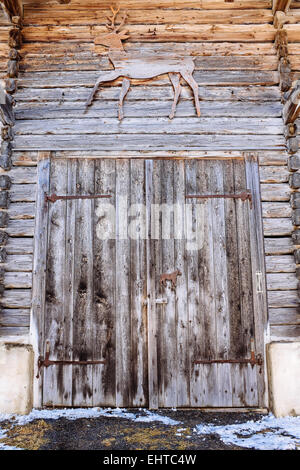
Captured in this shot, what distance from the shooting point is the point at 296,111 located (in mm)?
4180

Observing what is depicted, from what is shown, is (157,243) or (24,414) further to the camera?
(157,243)

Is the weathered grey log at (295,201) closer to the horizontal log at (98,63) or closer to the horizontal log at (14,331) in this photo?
the horizontal log at (98,63)

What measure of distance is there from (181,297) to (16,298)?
184cm

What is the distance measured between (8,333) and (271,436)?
2809 mm

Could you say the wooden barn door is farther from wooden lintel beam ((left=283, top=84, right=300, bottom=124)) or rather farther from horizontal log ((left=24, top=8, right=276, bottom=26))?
horizontal log ((left=24, top=8, right=276, bottom=26))

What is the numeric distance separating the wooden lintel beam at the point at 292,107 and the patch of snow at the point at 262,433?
3233 millimetres

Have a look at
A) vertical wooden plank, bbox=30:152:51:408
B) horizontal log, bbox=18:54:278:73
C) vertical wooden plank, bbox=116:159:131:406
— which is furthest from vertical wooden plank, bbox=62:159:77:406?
horizontal log, bbox=18:54:278:73

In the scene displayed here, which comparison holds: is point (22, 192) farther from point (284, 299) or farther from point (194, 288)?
point (284, 299)

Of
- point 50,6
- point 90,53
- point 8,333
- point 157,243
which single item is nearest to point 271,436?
point 157,243

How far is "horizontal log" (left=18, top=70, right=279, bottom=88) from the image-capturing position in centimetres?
463

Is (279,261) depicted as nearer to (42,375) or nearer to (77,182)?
(77,182)

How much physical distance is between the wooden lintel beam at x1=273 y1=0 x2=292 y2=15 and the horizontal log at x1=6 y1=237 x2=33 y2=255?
4.13m

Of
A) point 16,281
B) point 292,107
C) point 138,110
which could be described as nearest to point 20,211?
point 16,281

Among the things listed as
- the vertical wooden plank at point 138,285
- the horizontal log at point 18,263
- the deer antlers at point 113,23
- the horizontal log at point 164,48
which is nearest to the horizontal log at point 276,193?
the vertical wooden plank at point 138,285
